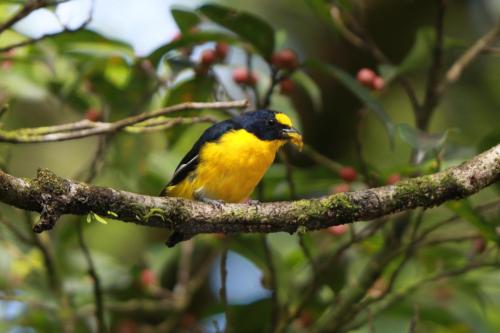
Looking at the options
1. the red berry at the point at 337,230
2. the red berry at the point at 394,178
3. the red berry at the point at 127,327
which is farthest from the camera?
the red berry at the point at 127,327

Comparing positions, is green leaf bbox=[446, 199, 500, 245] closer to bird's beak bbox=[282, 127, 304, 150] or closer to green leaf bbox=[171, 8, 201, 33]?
bird's beak bbox=[282, 127, 304, 150]

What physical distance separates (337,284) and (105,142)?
1.34m

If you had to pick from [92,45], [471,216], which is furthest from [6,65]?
[471,216]

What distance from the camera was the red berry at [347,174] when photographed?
13.7ft

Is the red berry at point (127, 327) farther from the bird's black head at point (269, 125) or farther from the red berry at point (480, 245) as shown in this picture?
the red berry at point (480, 245)

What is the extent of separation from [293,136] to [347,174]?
35cm

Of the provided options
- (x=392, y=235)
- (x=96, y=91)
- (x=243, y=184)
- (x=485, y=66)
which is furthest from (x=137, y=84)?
(x=485, y=66)

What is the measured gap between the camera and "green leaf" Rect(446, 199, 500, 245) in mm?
3459

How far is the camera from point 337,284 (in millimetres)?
4234

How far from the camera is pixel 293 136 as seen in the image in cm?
432

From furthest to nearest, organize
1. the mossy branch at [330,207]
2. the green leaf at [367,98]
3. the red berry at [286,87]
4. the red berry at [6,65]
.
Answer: the red berry at [6,65] → the red berry at [286,87] → the green leaf at [367,98] → the mossy branch at [330,207]

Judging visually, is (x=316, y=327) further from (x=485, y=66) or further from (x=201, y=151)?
(x=485, y=66)

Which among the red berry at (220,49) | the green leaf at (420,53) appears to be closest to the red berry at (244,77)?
the red berry at (220,49)

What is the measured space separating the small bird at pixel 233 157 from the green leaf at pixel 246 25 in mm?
421
